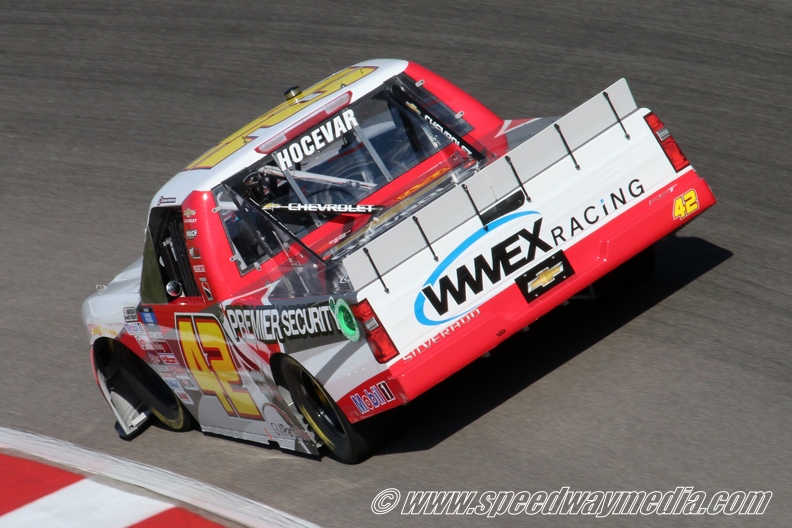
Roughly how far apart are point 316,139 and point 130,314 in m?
1.65

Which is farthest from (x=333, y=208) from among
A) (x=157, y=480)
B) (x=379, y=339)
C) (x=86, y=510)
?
(x=86, y=510)

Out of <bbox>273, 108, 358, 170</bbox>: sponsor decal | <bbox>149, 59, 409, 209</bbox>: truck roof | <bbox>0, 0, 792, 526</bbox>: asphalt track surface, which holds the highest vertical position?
<bbox>149, 59, 409, 209</bbox>: truck roof

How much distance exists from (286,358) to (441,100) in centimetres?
209

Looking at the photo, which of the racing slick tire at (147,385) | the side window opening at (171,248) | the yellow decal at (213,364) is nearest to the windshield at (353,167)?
the side window opening at (171,248)

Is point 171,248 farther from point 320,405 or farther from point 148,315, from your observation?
point 320,405

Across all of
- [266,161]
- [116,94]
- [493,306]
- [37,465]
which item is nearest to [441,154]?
[266,161]

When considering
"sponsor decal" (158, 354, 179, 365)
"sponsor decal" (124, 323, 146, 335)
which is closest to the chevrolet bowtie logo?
"sponsor decal" (158, 354, 179, 365)

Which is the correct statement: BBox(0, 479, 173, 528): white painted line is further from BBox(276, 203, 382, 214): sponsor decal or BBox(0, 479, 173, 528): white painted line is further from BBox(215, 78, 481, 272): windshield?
BBox(276, 203, 382, 214): sponsor decal

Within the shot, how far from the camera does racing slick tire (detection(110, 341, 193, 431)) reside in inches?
271

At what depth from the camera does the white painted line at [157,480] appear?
5.16m

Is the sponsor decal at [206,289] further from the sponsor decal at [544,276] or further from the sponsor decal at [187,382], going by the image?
the sponsor decal at [544,276]

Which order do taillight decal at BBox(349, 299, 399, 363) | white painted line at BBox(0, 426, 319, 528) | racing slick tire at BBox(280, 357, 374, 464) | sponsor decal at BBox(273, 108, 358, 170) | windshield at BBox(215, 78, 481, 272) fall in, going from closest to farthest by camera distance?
taillight decal at BBox(349, 299, 399, 363), white painted line at BBox(0, 426, 319, 528), racing slick tire at BBox(280, 357, 374, 464), windshield at BBox(215, 78, 481, 272), sponsor decal at BBox(273, 108, 358, 170)

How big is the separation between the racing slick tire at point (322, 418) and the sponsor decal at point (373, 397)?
→ 1.03ft

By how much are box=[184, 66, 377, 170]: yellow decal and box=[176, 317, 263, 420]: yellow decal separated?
953 millimetres
